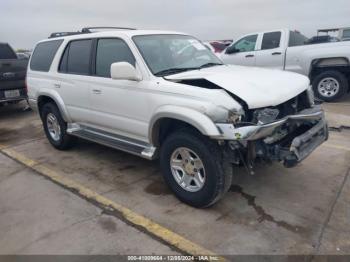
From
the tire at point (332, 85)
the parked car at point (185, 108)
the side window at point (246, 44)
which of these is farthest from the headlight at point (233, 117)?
the side window at point (246, 44)

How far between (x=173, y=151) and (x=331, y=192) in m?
1.90

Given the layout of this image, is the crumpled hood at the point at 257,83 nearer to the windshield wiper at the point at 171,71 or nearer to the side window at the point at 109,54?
the windshield wiper at the point at 171,71

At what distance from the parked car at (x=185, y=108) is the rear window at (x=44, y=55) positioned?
0.49m

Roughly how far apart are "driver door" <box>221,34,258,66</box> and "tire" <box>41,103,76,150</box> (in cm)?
606

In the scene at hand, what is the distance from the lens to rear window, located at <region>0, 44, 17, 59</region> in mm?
8977

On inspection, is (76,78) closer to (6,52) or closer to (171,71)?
(171,71)

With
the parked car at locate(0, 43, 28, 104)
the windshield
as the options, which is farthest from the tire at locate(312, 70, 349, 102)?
the parked car at locate(0, 43, 28, 104)

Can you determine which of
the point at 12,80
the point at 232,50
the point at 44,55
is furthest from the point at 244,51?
the point at 12,80

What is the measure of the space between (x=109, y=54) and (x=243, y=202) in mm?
2556

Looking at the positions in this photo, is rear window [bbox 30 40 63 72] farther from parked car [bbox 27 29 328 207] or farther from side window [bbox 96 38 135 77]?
side window [bbox 96 38 135 77]

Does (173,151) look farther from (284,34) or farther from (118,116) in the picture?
(284,34)

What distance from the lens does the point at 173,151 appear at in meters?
3.53

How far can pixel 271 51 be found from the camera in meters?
9.16

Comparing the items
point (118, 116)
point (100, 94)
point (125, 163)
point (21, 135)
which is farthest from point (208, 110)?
point (21, 135)
